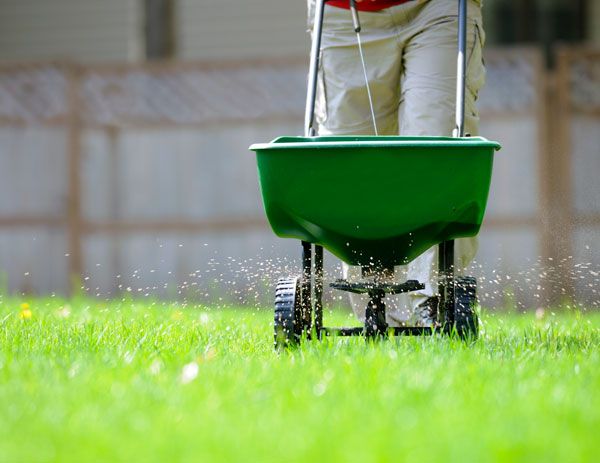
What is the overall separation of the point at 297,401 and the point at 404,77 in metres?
1.97

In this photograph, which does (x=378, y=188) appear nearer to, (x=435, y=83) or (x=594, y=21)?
(x=435, y=83)

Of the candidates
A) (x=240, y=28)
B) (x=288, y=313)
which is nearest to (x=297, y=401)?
(x=288, y=313)

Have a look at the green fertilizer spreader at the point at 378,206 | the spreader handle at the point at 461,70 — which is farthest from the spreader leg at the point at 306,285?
the spreader handle at the point at 461,70

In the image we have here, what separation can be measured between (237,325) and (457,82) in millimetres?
1345

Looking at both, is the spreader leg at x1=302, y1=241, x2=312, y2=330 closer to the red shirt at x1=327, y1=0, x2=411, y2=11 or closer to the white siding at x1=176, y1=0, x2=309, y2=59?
the red shirt at x1=327, y1=0, x2=411, y2=11

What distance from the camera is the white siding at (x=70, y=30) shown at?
1168 cm

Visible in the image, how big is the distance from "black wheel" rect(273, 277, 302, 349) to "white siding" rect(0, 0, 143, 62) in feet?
26.7

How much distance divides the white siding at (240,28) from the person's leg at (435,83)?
6668 mm

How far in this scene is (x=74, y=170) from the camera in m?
8.66

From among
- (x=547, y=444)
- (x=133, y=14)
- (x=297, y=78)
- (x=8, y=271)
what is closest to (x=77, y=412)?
(x=547, y=444)

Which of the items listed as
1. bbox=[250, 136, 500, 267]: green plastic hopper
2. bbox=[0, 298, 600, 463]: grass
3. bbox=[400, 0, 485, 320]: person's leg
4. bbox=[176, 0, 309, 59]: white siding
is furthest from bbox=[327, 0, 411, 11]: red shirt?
bbox=[176, 0, 309, 59]: white siding

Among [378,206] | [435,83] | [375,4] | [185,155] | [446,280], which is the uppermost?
[375,4]

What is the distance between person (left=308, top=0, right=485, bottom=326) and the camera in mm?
3959

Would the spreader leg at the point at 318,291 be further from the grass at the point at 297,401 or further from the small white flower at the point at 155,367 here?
the small white flower at the point at 155,367
